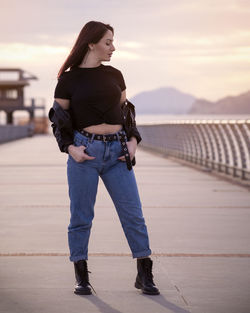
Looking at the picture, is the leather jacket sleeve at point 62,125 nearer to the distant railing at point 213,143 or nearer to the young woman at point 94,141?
the young woman at point 94,141

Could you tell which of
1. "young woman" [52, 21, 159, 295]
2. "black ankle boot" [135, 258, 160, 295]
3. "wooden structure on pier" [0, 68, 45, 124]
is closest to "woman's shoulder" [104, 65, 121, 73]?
"young woman" [52, 21, 159, 295]

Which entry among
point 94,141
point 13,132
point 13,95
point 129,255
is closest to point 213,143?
point 129,255

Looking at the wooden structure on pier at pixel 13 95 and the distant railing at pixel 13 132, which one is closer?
the distant railing at pixel 13 132

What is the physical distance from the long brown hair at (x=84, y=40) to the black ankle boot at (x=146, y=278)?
1.35 m

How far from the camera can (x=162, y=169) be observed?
58.6ft

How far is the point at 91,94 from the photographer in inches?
187

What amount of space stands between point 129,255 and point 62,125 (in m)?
1.78

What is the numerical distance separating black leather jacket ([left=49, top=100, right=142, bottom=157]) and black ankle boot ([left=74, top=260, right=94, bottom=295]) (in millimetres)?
761

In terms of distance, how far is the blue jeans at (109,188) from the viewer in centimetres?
483

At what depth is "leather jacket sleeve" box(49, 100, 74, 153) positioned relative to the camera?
4789 millimetres

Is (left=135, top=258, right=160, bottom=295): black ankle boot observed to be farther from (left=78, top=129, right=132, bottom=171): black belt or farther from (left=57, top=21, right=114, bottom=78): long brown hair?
(left=57, top=21, right=114, bottom=78): long brown hair

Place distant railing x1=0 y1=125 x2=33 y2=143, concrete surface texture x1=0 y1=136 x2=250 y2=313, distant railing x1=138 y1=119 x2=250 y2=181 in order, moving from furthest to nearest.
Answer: distant railing x1=0 y1=125 x2=33 y2=143 < distant railing x1=138 y1=119 x2=250 y2=181 < concrete surface texture x1=0 y1=136 x2=250 y2=313

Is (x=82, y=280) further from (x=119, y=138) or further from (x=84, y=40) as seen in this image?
(x=84, y=40)

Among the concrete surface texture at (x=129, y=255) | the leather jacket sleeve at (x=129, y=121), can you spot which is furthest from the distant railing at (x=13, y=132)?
the leather jacket sleeve at (x=129, y=121)
